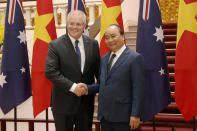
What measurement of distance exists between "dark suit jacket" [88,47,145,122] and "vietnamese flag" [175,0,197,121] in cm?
63

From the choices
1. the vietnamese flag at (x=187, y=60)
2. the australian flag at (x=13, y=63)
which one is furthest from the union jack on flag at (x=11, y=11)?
the vietnamese flag at (x=187, y=60)

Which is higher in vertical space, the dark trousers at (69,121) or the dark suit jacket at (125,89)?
the dark suit jacket at (125,89)

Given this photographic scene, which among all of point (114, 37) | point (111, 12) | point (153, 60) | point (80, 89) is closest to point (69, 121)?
point (80, 89)

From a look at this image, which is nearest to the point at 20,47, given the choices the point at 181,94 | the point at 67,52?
the point at 67,52

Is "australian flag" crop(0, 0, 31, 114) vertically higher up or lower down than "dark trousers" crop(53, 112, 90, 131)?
higher up

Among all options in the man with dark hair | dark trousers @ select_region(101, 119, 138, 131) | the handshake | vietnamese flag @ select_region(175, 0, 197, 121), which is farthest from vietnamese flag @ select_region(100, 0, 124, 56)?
dark trousers @ select_region(101, 119, 138, 131)

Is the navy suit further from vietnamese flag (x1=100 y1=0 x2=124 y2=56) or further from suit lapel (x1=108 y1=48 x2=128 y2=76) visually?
vietnamese flag (x1=100 y1=0 x2=124 y2=56)

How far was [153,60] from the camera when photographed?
287 cm

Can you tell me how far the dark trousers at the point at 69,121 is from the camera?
2.45 m

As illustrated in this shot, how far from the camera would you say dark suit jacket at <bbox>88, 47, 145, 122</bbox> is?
2178 millimetres

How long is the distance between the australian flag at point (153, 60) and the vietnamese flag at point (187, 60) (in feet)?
0.62

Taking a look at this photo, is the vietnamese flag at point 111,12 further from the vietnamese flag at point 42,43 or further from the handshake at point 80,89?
the handshake at point 80,89

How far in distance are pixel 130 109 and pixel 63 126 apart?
617mm

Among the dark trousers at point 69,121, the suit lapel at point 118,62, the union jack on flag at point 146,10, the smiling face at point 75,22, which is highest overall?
the union jack on flag at point 146,10
